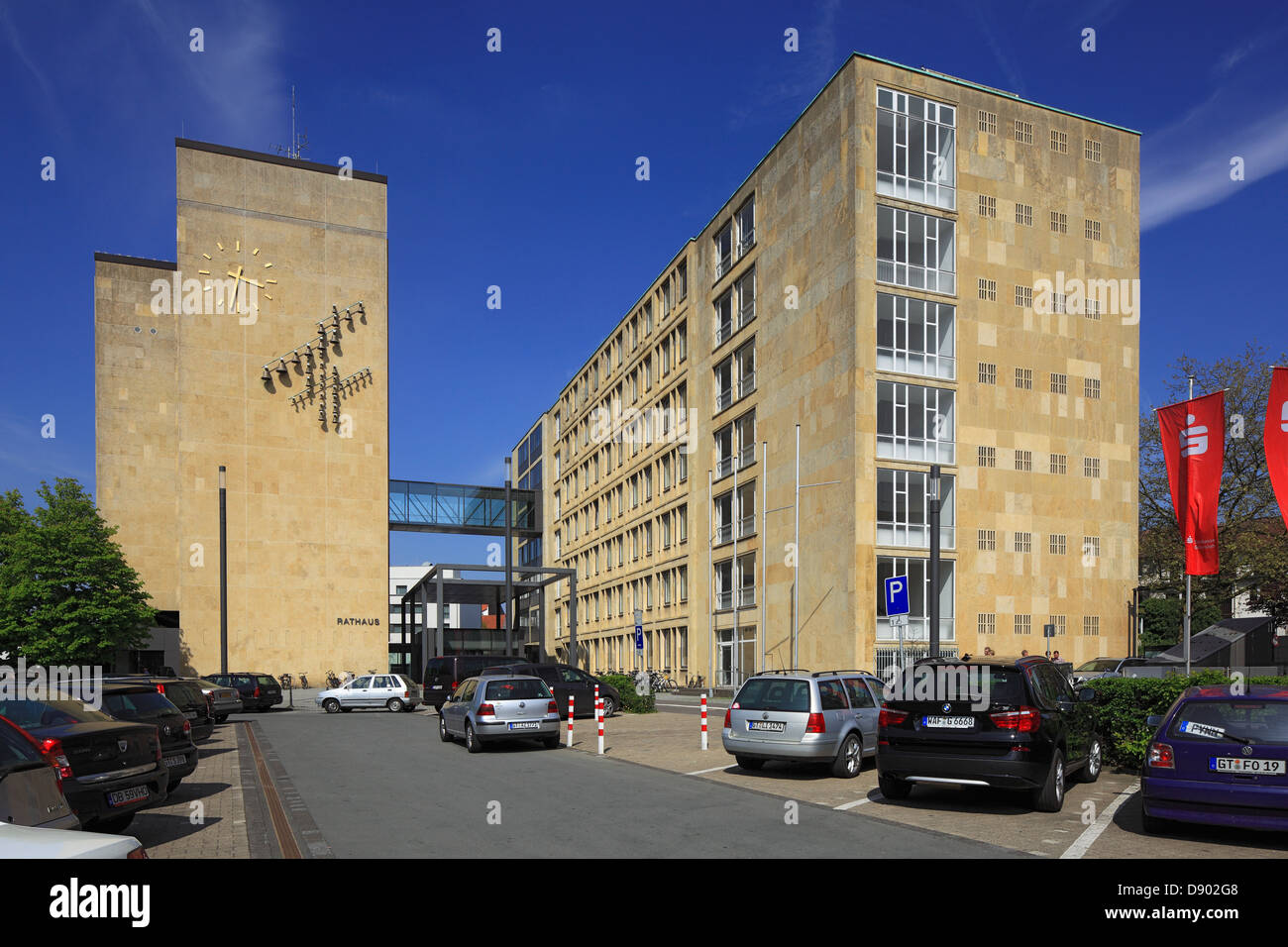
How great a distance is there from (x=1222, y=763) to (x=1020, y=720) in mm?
2265

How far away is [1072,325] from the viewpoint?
4291 cm

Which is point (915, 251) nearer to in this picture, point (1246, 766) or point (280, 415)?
point (280, 415)

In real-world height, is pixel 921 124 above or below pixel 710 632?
above

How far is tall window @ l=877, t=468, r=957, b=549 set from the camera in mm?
38875

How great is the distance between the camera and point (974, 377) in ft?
134

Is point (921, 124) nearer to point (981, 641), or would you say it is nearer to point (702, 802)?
point (981, 641)

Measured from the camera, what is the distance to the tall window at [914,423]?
39.4m

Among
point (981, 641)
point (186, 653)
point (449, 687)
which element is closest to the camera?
point (449, 687)

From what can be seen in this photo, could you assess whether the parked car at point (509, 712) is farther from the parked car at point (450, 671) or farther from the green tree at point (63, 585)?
the green tree at point (63, 585)

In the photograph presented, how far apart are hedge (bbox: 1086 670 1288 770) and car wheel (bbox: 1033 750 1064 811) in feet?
10.5

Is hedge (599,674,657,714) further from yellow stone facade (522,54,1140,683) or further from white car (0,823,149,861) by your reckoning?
white car (0,823,149,861)

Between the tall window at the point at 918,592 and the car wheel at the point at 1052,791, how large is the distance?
1062 inches

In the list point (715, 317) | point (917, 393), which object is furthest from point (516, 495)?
point (917, 393)

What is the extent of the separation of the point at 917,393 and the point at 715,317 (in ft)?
55.3
